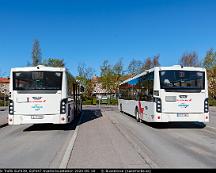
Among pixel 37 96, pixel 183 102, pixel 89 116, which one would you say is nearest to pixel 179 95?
pixel 183 102

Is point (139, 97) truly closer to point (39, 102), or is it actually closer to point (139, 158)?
point (39, 102)

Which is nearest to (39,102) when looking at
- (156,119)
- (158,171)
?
(156,119)

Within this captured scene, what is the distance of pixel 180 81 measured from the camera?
17062 mm

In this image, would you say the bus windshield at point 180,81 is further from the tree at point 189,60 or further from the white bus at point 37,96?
the tree at point 189,60

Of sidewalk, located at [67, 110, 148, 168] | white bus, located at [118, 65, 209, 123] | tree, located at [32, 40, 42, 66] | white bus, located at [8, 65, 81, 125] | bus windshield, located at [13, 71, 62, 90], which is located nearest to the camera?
sidewalk, located at [67, 110, 148, 168]

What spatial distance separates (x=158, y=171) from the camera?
7.14 meters

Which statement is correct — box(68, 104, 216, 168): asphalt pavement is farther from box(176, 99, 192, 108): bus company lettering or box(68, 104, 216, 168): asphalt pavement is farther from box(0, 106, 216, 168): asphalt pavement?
box(176, 99, 192, 108): bus company lettering

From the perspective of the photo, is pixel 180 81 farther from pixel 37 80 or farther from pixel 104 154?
pixel 104 154

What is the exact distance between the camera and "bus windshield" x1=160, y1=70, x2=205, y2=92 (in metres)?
17.0

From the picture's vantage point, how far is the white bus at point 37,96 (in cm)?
1627

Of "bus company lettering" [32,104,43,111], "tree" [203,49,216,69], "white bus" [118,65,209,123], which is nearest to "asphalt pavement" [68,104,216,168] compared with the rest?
"white bus" [118,65,209,123]

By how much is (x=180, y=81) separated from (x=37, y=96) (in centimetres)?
661

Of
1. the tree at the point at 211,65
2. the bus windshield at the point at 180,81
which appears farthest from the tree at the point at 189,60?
the bus windshield at the point at 180,81

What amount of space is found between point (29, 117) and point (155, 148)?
23.4 feet
